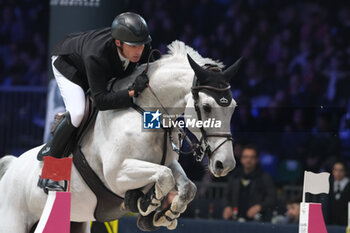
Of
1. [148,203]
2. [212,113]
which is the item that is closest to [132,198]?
[148,203]

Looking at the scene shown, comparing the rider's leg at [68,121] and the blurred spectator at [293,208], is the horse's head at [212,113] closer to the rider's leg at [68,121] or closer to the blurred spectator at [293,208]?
the rider's leg at [68,121]

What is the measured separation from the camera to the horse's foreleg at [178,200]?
4977mm

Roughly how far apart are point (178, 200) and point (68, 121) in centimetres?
119

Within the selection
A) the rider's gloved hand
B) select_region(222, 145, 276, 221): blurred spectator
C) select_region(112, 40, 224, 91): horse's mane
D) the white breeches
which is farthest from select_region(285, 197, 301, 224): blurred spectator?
the white breeches

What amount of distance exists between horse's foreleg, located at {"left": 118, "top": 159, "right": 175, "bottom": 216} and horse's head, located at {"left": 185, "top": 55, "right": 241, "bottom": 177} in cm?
34

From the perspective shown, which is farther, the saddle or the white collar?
the saddle

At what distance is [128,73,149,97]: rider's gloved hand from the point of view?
204 inches

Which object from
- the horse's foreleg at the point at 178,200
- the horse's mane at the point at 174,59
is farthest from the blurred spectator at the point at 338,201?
the horse's mane at the point at 174,59

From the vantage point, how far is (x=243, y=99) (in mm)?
10898

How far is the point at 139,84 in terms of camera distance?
517 centimetres

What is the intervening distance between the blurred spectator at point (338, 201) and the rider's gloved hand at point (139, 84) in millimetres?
2641

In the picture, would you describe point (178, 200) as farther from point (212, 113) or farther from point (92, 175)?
point (92, 175)

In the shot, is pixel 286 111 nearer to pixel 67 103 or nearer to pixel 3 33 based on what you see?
pixel 67 103

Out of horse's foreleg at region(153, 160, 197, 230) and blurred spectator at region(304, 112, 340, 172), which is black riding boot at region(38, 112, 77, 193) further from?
blurred spectator at region(304, 112, 340, 172)
